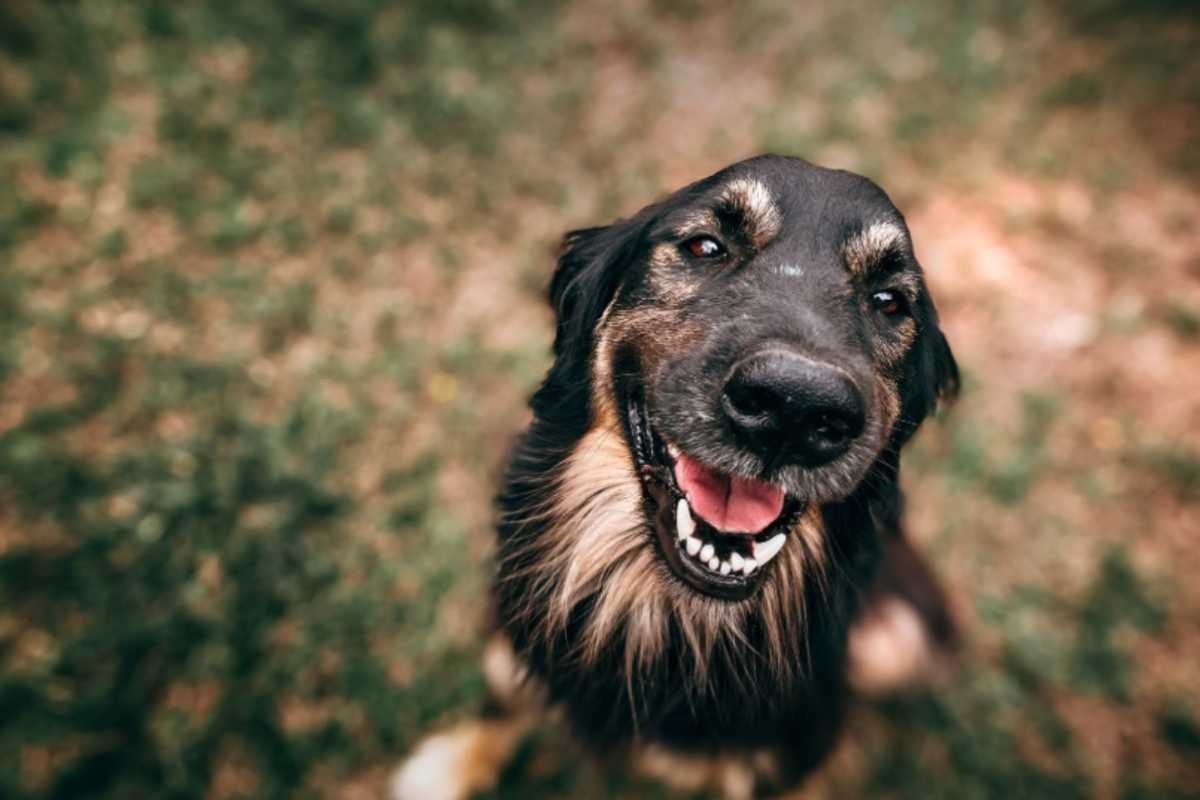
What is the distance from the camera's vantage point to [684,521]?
76.9 inches

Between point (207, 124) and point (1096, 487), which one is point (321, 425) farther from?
point (1096, 487)

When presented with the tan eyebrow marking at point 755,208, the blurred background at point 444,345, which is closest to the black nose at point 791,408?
the tan eyebrow marking at point 755,208

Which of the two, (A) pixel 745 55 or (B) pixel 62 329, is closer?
(B) pixel 62 329

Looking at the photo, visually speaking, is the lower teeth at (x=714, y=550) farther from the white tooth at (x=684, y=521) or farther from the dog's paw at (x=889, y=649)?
the dog's paw at (x=889, y=649)

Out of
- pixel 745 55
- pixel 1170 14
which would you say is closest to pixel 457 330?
pixel 745 55

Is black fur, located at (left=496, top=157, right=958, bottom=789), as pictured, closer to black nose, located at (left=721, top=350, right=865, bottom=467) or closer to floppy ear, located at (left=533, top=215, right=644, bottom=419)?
floppy ear, located at (left=533, top=215, right=644, bottom=419)

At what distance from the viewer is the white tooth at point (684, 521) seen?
6.39 feet

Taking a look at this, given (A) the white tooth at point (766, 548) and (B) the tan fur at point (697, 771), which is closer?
(A) the white tooth at point (766, 548)

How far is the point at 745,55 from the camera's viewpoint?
513 centimetres

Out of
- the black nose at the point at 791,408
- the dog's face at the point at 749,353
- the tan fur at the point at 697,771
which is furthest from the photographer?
the tan fur at the point at 697,771

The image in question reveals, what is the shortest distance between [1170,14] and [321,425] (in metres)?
7.19

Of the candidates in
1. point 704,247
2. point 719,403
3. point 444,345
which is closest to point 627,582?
point 719,403

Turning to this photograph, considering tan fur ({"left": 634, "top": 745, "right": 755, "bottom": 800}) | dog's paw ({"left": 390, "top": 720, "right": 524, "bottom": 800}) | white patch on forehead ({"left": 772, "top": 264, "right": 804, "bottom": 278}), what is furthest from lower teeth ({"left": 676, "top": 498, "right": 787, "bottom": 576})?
dog's paw ({"left": 390, "top": 720, "right": 524, "bottom": 800})

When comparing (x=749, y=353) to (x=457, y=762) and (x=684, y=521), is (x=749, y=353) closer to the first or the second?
(x=684, y=521)
